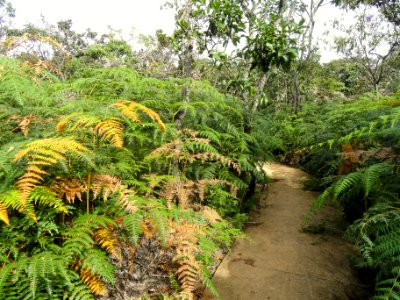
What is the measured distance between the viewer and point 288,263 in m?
3.15

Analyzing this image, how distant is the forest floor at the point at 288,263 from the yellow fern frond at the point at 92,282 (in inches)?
42.3

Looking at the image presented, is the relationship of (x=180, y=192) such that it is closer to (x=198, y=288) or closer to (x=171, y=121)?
(x=198, y=288)

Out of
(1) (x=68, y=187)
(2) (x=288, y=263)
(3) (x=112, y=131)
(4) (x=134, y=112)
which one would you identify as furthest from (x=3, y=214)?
(2) (x=288, y=263)

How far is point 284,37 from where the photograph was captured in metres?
3.93

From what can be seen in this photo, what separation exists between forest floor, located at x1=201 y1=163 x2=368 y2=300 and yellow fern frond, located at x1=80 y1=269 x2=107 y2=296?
3.52 ft

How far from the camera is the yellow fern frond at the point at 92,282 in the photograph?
1.88 m

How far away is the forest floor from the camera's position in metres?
2.69

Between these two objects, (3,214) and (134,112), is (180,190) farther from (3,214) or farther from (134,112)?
(3,214)

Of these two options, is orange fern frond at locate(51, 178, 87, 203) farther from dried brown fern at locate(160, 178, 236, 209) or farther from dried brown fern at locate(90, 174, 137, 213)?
dried brown fern at locate(160, 178, 236, 209)

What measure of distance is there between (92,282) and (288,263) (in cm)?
215

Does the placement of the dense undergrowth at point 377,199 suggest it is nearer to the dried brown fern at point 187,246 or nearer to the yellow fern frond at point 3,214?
the dried brown fern at point 187,246

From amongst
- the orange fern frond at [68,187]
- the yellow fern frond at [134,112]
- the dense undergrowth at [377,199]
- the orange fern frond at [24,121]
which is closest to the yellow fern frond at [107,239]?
the orange fern frond at [68,187]

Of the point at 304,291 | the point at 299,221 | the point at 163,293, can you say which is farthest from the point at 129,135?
the point at 299,221

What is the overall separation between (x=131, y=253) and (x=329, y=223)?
2912 millimetres
